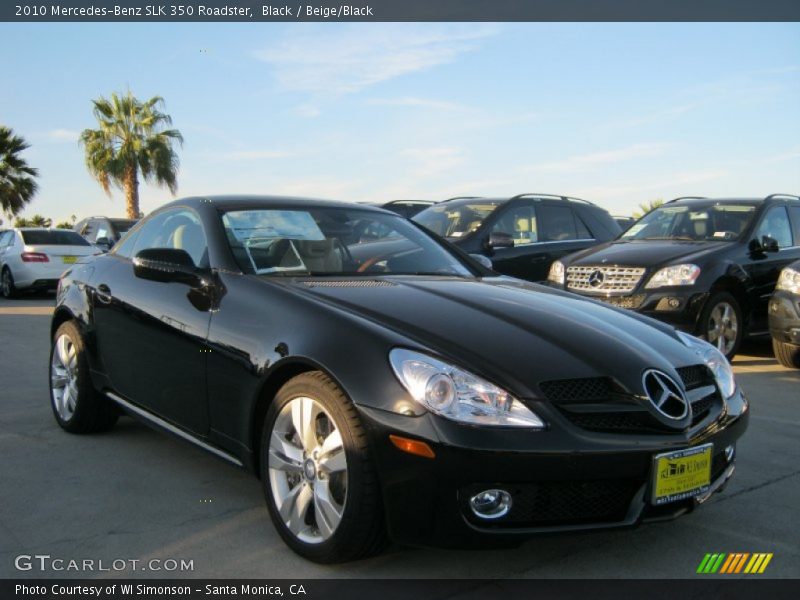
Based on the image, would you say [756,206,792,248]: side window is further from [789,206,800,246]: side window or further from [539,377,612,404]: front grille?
[539,377,612,404]: front grille

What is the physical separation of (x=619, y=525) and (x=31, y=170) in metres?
33.4

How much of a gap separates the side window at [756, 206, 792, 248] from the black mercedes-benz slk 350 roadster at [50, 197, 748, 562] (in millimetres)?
5428

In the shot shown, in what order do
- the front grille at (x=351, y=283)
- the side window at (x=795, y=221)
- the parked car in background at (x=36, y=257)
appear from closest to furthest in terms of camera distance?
the front grille at (x=351, y=283) → the side window at (x=795, y=221) → the parked car in background at (x=36, y=257)

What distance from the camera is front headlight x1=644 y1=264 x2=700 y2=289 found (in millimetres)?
7887

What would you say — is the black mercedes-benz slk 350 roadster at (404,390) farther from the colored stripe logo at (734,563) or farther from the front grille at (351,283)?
the colored stripe logo at (734,563)

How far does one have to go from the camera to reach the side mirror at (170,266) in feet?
12.7

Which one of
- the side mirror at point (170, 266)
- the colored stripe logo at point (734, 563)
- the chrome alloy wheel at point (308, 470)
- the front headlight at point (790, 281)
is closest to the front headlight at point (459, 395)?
the chrome alloy wheel at point (308, 470)

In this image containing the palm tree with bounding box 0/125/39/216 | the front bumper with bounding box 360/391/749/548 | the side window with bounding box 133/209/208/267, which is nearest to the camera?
the front bumper with bounding box 360/391/749/548

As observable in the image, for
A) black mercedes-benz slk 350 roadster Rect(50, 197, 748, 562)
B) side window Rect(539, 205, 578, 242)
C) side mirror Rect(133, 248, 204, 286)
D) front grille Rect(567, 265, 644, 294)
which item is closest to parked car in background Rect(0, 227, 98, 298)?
side window Rect(539, 205, 578, 242)

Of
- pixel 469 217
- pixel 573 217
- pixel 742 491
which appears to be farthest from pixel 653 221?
pixel 742 491

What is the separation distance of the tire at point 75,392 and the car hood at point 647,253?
511 cm

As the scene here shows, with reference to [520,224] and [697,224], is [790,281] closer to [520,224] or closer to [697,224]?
[697,224]

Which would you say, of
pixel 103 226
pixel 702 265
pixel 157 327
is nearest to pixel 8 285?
pixel 103 226

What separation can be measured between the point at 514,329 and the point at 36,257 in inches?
577
